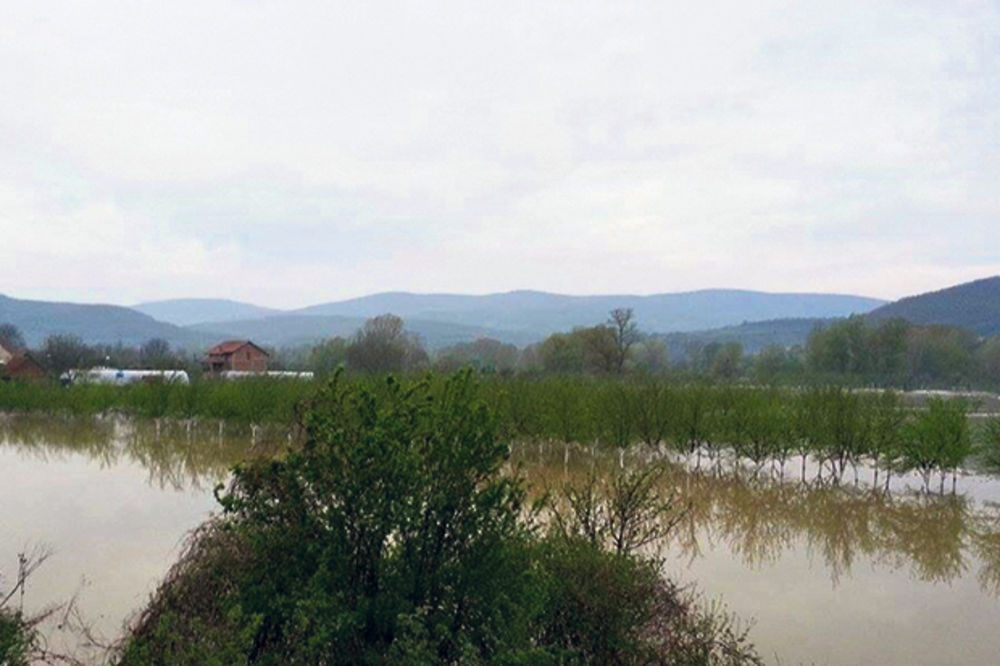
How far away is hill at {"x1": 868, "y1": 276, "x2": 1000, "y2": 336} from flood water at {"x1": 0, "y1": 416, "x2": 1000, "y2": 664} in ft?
389

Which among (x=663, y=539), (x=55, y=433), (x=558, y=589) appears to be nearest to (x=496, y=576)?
(x=558, y=589)

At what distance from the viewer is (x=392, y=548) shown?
25.0 ft

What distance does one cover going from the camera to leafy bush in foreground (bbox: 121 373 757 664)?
723 centimetres

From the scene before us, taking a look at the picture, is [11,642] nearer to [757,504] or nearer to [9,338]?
[757,504]

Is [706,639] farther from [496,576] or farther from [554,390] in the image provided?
[554,390]

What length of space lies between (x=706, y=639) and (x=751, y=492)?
17.1 metres

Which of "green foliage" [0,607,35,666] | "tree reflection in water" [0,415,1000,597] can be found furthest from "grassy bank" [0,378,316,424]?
"green foliage" [0,607,35,666]

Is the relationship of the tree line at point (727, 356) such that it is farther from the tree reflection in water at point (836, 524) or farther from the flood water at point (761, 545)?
the tree reflection in water at point (836, 524)

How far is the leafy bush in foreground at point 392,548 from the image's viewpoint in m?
7.23

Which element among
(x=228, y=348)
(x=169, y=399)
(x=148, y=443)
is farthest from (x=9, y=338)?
(x=148, y=443)

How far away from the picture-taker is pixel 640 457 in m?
31.2

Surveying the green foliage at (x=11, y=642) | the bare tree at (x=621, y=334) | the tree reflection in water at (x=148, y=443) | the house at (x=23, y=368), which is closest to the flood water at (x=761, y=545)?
the tree reflection in water at (x=148, y=443)

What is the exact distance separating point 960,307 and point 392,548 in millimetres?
156915

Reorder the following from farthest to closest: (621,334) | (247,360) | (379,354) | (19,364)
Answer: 1. (247,360)
2. (621,334)
3. (379,354)
4. (19,364)
